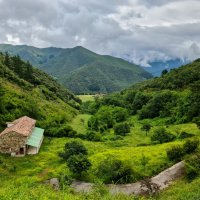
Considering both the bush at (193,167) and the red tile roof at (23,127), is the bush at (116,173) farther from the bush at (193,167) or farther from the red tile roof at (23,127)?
the red tile roof at (23,127)

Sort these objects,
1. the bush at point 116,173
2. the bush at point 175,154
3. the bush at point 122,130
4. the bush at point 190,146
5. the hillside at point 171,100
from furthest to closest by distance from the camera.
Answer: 1. the hillside at point 171,100
2. the bush at point 122,130
3. the bush at point 190,146
4. the bush at point 175,154
5. the bush at point 116,173

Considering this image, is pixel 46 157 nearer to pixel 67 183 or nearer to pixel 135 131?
pixel 67 183

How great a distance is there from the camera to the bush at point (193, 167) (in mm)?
58156

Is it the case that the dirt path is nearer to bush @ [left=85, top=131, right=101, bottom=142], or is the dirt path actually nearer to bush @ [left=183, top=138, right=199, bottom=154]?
bush @ [left=183, top=138, right=199, bottom=154]

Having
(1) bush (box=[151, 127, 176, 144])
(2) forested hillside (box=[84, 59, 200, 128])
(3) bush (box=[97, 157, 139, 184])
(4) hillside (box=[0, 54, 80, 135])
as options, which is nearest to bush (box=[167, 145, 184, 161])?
(3) bush (box=[97, 157, 139, 184])

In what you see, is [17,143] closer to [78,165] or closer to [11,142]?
[11,142]

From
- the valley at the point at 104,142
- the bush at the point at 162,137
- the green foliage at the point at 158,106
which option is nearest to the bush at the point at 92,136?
the valley at the point at 104,142

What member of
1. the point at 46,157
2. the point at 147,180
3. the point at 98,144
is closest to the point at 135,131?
the point at 98,144

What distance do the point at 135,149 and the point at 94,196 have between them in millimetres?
32896

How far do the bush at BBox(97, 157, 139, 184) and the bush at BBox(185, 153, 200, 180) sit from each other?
8.10 m

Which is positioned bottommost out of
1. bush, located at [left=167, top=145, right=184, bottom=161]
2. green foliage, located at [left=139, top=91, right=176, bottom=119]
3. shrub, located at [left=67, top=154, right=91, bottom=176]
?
shrub, located at [left=67, top=154, right=91, bottom=176]

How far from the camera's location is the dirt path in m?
56.3

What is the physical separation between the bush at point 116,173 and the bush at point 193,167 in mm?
8096

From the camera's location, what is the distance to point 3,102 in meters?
93.8
